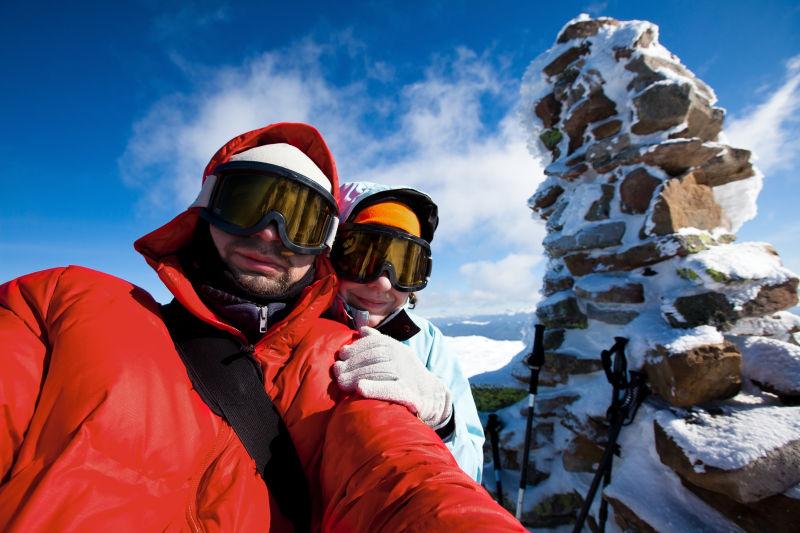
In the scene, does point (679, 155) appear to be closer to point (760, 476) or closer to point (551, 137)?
point (551, 137)

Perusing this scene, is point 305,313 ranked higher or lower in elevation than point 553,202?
lower

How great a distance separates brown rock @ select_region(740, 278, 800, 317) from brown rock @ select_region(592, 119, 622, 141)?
77.2 inches

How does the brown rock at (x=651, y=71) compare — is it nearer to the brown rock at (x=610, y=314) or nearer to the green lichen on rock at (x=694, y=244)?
the green lichen on rock at (x=694, y=244)

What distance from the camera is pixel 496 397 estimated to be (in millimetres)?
3961

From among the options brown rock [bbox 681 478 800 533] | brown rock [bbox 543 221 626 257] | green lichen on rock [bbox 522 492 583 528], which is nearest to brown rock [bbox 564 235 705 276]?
brown rock [bbox 543 221 626 257]

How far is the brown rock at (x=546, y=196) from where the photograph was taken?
4.15 meters

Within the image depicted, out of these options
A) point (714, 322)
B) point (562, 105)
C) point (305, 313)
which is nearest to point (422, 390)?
point (305, 313)

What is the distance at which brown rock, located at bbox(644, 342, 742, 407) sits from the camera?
2182 millimetres

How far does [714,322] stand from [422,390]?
2.51 meters

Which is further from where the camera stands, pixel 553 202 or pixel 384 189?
pixel 553 202

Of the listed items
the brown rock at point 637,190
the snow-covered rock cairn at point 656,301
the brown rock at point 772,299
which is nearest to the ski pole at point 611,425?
the snow-covered rock cairn at point 656,301

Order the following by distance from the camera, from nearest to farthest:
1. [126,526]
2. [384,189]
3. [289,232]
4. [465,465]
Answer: [126,526]
[289,232]
[465,465]
[384,189]

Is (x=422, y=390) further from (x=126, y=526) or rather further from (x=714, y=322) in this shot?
(x=714, y=322)

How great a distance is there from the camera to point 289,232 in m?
1.54
